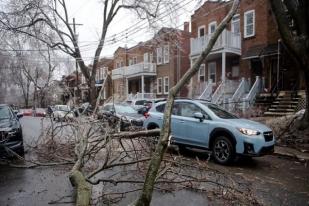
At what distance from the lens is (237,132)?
7.99m

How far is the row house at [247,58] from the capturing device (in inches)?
783

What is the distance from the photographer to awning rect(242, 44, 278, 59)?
1959 cm

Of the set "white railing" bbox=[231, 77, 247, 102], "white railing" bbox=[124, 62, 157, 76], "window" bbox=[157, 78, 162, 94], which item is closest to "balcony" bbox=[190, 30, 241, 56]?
"white railing" bbox=[231, 77, 247, 102]

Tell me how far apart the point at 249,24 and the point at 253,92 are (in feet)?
17.6

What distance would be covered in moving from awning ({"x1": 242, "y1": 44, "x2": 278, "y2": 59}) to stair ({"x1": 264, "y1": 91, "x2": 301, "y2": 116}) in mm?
2734

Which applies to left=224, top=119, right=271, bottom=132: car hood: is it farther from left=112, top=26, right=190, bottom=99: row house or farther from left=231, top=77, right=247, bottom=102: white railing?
left=112, top=26, right=190, bottom=99: row house

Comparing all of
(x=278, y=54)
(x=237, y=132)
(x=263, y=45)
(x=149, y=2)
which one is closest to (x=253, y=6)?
(x=263, y=45)

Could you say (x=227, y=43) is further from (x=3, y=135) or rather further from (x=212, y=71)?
(x=3, y=135)

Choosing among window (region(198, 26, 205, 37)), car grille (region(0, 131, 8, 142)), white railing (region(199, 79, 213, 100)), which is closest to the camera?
car grille (region(0, 131, 8, 142))

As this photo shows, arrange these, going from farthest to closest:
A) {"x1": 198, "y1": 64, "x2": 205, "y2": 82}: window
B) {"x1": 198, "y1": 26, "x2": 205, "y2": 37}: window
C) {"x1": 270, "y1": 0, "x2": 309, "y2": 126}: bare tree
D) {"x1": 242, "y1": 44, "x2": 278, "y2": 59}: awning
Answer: {"x1": 198, "y1": 26, "x2": 205, "y2": 37}: window → {"x1": 198, "y1": 64, "x2": 205, "y2": 82}: window → {"x1": 242, "y1": 44, "x2": 278, "y2": 59}: awning → {"x1": 270, "y1": 0, "x2": 309, "y2": 126}: bare tree

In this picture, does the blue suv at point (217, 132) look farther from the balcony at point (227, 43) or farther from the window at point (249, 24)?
the window at point (249, 24)

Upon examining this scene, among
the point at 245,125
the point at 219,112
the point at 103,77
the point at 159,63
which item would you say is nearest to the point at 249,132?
the point at 245,125

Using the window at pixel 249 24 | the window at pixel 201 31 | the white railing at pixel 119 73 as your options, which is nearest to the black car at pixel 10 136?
the window at pixel 249 24

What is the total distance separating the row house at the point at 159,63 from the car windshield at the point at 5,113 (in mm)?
17334
